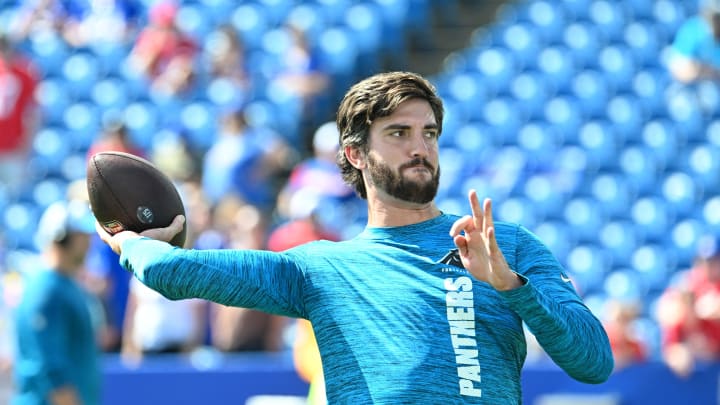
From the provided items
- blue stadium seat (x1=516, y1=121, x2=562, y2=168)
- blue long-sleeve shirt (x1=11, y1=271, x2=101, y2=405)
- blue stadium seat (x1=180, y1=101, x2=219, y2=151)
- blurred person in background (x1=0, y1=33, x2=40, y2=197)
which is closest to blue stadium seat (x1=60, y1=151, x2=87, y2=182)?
blurred person in background (x1=0, y1=33, x2=40, y2=197)

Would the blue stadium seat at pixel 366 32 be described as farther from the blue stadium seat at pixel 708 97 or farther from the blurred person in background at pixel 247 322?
the blurred person in background at pixel 247 322

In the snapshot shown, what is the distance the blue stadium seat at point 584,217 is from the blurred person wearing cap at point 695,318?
186cm

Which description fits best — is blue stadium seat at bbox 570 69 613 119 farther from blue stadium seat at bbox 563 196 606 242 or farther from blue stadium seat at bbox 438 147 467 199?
blue stadium seat at bbox 438 147 467 199

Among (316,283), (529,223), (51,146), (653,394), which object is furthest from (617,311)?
(51,146)

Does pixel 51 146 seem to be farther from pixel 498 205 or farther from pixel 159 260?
pixel 159 260

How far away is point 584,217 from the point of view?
10.8 m

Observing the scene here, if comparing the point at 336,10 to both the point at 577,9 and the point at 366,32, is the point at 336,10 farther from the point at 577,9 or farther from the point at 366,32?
the point at 577,9

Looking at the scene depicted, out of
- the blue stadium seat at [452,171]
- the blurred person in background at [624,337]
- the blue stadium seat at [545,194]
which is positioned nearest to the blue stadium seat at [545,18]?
the blue stadium seat at [452,171]

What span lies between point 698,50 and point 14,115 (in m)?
6.10

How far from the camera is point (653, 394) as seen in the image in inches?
322

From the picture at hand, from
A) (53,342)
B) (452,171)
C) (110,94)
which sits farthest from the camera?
(110,94)

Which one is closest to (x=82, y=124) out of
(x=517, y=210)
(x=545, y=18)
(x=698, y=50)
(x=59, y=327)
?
(x=517, y=210)

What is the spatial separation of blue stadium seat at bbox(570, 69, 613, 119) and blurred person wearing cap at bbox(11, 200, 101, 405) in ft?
20.2

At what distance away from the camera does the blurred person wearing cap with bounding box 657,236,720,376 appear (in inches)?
324
